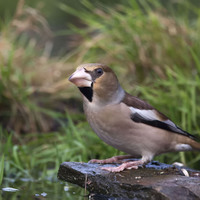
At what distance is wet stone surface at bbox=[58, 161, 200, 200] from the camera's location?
330 cm

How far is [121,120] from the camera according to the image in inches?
143

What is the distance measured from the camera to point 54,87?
6547 millimetres

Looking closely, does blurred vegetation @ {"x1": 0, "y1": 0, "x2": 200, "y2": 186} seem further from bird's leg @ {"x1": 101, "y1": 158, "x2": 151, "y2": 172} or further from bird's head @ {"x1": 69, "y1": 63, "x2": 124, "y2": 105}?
bird's head @ {"x1": 69, "y1": 63, "x2": 124, "y2": 105}

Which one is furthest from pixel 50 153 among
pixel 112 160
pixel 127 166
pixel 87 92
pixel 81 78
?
pixel 81 78

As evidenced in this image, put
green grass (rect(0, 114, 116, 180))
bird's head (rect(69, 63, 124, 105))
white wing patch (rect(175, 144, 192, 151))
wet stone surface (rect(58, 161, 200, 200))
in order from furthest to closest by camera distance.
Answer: green grass (rect(0, 114, 116, 180)) → white wing patch (rect(175, 144, 192, 151)) → bird's head (rect(69, 63, 124, 105)) → wet stone surface (rect(58, 161, 200, 200))

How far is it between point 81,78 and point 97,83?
174 mm

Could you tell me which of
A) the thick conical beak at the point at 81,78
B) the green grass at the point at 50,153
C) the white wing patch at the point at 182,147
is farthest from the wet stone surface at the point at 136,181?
the green grass at the point at 50,153

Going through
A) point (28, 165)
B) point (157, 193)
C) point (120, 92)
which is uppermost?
point (120, 92)

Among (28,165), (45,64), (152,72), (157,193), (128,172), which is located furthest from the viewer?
(45,64)

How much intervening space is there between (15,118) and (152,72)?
1.86 meters

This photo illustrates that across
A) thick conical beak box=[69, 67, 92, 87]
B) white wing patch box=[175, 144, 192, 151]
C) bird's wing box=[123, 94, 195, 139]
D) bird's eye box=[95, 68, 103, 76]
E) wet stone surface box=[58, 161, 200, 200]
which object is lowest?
wet stone surface box=[58, 161, 200, 200]

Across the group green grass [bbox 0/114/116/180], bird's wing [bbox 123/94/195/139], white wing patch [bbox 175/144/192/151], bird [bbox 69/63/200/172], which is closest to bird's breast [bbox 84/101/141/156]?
bird [bbox 69/63/200/172]

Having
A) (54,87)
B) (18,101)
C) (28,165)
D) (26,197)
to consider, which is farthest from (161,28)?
(26,197)

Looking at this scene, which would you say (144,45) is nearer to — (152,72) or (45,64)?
(152,72)
